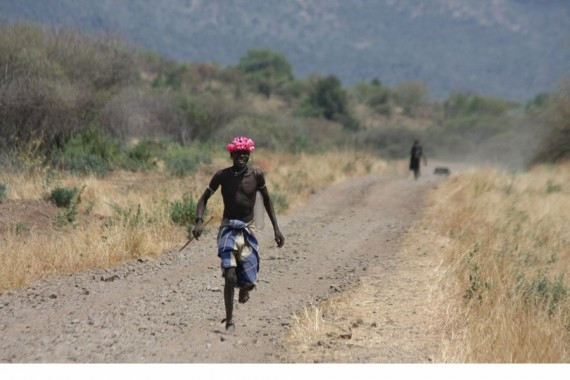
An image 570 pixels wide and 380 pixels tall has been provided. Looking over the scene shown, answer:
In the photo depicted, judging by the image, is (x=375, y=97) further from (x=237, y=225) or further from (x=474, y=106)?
(x=237, y=225)

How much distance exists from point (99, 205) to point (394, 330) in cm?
802

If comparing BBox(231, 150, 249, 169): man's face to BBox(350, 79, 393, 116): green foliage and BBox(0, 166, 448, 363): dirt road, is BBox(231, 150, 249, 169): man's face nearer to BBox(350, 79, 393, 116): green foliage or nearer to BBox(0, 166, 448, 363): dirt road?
BBox(0, 166, 448, 363): dirt road

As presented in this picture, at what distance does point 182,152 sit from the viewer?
77.9 ft

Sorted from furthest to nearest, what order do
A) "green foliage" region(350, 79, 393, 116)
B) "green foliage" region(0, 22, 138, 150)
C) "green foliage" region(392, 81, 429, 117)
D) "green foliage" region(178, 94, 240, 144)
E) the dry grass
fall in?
"green foliage" region(392, 81, 429, 117) → "green foliage" region(350, 79, 393, 116) → "green foliage" region(178, 94, 240, 144) → "green foliage" region(0, 22, 138, 150) → the dry grass

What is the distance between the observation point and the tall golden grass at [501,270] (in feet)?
24.1

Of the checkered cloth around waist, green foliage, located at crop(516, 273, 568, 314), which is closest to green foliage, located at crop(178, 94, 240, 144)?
green foliage, located at crop(516, 273, 568, 314)

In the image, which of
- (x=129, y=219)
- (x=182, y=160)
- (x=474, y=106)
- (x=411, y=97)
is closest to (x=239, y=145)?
(x=129, y=219)

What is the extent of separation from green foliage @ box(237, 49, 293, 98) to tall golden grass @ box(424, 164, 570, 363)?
6381 centimetres

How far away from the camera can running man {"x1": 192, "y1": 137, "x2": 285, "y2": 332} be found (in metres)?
7.59

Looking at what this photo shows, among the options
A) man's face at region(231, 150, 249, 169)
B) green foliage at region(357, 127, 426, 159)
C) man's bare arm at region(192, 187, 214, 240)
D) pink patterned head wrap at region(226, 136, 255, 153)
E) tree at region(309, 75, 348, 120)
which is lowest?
green foliage at region(357, 127, 426, 159)

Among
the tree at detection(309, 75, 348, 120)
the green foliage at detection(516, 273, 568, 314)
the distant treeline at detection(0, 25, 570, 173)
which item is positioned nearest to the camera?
the green foliage at detection(516, 273, 568, 314)

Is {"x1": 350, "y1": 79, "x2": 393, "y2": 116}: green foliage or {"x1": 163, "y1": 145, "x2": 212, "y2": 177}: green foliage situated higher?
{"x1": 163, "y1": 145, "x2": 212, "y2": 177}: green foliage

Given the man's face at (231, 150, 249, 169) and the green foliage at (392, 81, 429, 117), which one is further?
the green foliage at (392, 81, 429, 117)

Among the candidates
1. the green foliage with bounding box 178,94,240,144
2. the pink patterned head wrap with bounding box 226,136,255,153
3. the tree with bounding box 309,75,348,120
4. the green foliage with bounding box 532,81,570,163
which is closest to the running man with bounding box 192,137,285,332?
the pink patterned head wrap with bounding box 226,136,255,153
